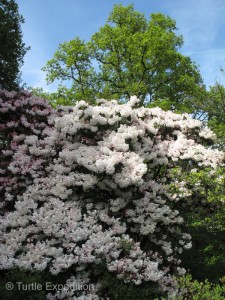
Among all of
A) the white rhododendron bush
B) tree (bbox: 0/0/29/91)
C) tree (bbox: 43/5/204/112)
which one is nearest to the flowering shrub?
the white rhododendron bush

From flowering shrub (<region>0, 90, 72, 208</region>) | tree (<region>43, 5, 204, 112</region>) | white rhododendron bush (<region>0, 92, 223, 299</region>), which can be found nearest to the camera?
white rhododendron bush (<region>0, 92, 223, 299</region>)

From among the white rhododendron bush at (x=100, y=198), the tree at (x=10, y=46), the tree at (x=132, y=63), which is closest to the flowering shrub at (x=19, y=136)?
the white rhododendron bush at (x=100, y=198)

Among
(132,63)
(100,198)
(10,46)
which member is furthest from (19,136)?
(132,63)

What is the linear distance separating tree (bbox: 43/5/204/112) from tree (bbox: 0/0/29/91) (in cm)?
954

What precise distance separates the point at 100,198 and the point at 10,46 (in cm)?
1042

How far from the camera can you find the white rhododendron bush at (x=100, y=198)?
8047 mm

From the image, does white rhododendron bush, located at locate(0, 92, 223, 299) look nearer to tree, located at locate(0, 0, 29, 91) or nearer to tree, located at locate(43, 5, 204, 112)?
tree, located at locate(0, 0, 29, 91)

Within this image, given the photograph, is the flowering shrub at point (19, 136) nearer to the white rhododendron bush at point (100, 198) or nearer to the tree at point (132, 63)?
the white rhododendron bush at point (100, 198)

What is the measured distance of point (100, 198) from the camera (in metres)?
9.66

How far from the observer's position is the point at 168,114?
40.1 feet

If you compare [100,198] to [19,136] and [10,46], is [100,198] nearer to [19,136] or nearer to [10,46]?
[19,136]

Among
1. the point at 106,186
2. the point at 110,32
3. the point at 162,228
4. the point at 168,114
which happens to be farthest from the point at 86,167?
the point at 110,32

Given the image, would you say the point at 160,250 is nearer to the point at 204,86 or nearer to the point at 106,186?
the point at 106,186

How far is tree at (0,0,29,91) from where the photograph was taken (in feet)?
55.0
